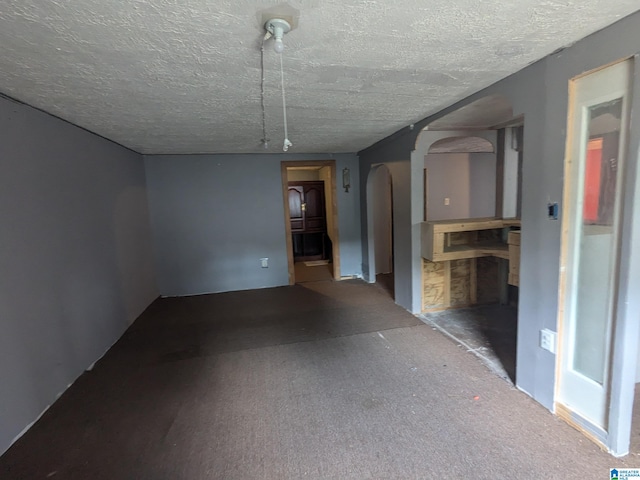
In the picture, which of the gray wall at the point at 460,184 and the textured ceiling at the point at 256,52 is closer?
the textured ceiling at the point at 256,52

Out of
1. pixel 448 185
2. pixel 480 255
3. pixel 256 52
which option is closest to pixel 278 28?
pixel 256 52

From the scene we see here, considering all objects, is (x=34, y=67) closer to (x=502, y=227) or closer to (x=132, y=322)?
(x=132, y=322)

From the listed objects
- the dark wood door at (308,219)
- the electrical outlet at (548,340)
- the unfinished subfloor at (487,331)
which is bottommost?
the unfinished subfloor at (487,331)

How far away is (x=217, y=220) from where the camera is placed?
4391mm

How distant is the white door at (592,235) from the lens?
4.55ft

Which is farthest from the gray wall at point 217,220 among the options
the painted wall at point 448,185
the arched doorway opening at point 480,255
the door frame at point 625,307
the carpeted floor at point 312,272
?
the door frame at point 625,307

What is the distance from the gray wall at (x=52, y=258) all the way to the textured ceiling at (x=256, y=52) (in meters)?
0.28

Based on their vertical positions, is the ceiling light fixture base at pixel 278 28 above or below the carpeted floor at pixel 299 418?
above

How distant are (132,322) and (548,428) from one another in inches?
151

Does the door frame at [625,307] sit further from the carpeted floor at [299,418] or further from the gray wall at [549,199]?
the carpeted floor at [299,418]

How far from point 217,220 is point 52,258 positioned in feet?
7.73

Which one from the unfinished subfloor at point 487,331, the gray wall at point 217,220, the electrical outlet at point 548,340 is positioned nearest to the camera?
the electrical outlet at point 548,340

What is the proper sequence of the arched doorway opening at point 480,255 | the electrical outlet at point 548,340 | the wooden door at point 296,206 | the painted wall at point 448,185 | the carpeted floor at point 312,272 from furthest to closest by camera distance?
1. the wooden door at point 296,206
2. the carpeted floor at point 312,272
3. the painted wall at point 448,185
4. the arched doorway opening at point 480,255
5. the electrical outlet at point 548,340

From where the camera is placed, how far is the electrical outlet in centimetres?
170
